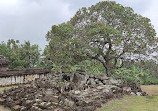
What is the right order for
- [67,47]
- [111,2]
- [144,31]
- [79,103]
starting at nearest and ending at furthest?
[79,103], [67,47], [144,31], [111,2]

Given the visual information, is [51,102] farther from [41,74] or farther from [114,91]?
[41,74]

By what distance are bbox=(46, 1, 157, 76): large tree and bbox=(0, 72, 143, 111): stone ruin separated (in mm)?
2662

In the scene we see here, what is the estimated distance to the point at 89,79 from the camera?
589 inches

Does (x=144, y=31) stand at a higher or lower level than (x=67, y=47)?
higher

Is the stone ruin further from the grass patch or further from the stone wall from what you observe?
the stone wall

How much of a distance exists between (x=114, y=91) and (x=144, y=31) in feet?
23.7

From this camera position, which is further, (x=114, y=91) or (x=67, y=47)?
(x=67, y=47)

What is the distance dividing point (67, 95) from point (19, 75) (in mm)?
7997

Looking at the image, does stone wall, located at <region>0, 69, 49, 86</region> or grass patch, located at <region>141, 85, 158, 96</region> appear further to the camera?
stone wall, located at <region>0, 69, 49, 86</region>

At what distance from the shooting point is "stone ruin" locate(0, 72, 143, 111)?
9867 mm

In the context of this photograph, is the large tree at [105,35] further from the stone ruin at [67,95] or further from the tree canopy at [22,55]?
the tree canopy at [22,55]

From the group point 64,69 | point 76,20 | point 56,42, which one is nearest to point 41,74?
point 64,69

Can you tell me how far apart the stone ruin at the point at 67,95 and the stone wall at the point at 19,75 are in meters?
3.50

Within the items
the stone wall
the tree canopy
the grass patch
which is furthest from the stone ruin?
the tree canopy
